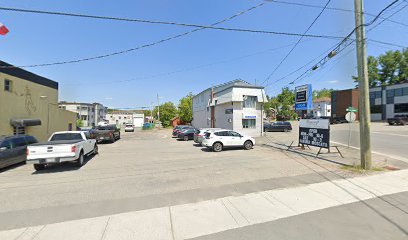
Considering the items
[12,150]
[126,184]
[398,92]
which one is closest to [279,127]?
[126,184]

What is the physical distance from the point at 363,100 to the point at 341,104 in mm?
52276

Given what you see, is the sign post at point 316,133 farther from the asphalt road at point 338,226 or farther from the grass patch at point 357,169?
the asphalt road at point 338,226

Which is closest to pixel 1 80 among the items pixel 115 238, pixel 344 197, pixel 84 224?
pixel 84 224

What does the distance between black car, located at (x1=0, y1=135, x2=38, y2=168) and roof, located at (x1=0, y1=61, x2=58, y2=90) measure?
4938mm

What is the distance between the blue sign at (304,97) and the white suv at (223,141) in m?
5.20

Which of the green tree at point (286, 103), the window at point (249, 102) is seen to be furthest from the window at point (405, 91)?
the window at point (249, 102)

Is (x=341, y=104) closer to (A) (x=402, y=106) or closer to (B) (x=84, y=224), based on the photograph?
(A) (x=402, y=106)

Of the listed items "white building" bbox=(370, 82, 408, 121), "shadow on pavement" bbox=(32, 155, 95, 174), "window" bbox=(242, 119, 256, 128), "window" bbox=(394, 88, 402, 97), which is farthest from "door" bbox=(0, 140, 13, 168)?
"window" bbox=(394, 88, 402, 97)

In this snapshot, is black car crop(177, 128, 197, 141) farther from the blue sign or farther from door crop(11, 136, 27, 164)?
door crop(11, 136, 27, 164)

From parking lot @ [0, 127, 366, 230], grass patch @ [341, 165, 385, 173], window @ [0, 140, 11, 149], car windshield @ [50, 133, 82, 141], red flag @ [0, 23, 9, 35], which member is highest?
red flag @ [0, 23, 9, 35]

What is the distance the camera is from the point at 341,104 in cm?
5209

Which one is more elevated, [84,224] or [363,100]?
[363,100]

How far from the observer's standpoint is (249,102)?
24.8 meters

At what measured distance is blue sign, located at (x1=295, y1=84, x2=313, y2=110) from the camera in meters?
15.4
